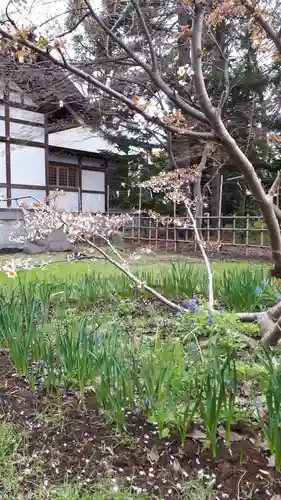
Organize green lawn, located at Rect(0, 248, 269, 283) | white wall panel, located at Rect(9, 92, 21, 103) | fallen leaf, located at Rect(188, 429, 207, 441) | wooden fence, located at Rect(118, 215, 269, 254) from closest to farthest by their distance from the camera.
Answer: fallen leaf, located at Rect(188, 429, 207, 441)
green lawn, located at Rect(0, 248, 269, 283)
wooden fence, located at Rect(118, 215, 269, 254)
white wall panel, located at Rect(9, 92, 21, 103)

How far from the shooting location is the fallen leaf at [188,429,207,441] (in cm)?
140

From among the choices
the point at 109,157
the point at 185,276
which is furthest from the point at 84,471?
the point at 109,157

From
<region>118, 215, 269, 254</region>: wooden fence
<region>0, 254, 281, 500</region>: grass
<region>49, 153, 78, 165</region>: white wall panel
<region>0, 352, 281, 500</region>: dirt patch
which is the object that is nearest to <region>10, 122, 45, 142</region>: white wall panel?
<region>49, 153, 78, 165</region>: white wall panel

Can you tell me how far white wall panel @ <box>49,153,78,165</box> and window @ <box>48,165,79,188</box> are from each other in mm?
186

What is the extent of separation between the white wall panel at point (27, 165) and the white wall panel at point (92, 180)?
7.80 feet

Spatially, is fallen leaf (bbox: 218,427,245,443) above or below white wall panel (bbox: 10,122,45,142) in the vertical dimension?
below

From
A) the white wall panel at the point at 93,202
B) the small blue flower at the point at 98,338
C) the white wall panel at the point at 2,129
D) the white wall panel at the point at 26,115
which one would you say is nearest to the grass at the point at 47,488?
the small blue flower at the point at 98,338

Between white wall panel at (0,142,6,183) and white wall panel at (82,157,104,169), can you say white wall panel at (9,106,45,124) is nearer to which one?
white wall panel at (0,142,6,183)

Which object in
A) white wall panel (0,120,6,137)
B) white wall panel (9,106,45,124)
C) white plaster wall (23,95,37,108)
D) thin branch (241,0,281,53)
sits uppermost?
white plaster wall (23,95,37,108)

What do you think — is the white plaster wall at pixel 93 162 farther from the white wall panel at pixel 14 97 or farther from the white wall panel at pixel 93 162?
the white wall panel at pixel 14 97

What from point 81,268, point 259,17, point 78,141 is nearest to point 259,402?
point 259,17

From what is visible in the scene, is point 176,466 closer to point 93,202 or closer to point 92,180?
point 93,202

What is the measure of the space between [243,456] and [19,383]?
105 centimetres

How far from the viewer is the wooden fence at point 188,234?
409 inches
